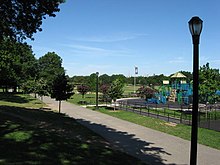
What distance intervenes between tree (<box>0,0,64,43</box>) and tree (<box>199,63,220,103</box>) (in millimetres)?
20938

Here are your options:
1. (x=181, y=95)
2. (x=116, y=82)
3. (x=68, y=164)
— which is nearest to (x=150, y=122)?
(x=116, y=82)

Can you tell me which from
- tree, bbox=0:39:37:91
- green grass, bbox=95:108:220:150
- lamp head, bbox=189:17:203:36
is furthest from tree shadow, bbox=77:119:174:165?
tree, bbox=0:39:37:91

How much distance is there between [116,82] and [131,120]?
10.0 metres

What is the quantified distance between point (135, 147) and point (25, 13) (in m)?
9.02

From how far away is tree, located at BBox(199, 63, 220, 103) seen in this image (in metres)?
27.7

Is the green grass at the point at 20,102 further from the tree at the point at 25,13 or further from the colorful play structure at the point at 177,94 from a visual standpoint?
the colorful play structure at the point at 177,94

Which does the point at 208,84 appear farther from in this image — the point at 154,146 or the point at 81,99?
the point at 81,99

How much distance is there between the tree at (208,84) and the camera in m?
27.7

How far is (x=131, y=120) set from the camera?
22656 millimetres

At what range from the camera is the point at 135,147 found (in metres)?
13.0

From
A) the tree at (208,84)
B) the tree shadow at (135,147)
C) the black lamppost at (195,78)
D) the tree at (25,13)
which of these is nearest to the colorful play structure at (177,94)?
the tree at (208,84)

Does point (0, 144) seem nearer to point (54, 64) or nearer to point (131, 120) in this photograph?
point (131, 120)

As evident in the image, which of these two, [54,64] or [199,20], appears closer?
[199,20]

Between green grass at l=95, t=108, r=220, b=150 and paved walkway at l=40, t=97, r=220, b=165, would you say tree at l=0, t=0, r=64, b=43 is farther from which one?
green grass at l=95, t=108, r=220, b=150
